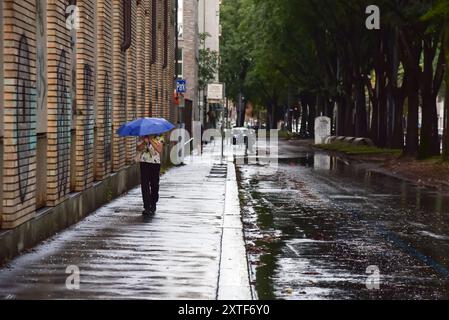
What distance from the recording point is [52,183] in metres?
13.7

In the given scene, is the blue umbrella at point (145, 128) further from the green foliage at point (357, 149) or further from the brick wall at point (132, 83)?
the green foliage at point (357, 149)

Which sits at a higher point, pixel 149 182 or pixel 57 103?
pixel 57 103

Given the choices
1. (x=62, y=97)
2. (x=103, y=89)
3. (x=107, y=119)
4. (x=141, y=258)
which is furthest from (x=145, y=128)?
(x=141, y=258)

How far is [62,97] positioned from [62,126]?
438 mm

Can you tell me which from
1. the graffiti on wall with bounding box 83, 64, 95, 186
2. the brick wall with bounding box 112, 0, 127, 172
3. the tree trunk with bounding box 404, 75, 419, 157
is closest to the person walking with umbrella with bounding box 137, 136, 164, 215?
the graffiti on wall with bounding box 83, 64, 95, 186

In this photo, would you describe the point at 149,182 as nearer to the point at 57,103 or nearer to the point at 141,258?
the point at 57,103

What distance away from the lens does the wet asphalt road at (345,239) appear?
991 cm

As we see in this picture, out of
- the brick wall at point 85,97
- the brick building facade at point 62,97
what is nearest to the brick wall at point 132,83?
the brick building facade at point 62,97

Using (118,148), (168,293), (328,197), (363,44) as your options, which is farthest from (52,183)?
(363,44)

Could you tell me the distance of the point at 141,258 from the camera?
37.5 ft

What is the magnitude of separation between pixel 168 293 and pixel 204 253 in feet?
9.99

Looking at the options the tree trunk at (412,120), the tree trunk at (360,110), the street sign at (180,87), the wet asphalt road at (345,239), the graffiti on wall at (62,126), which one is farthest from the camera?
the tree trunk at (360,110)

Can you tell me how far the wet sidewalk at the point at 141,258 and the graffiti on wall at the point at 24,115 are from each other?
3.30 ft

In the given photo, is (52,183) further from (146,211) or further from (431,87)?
(431,87)
